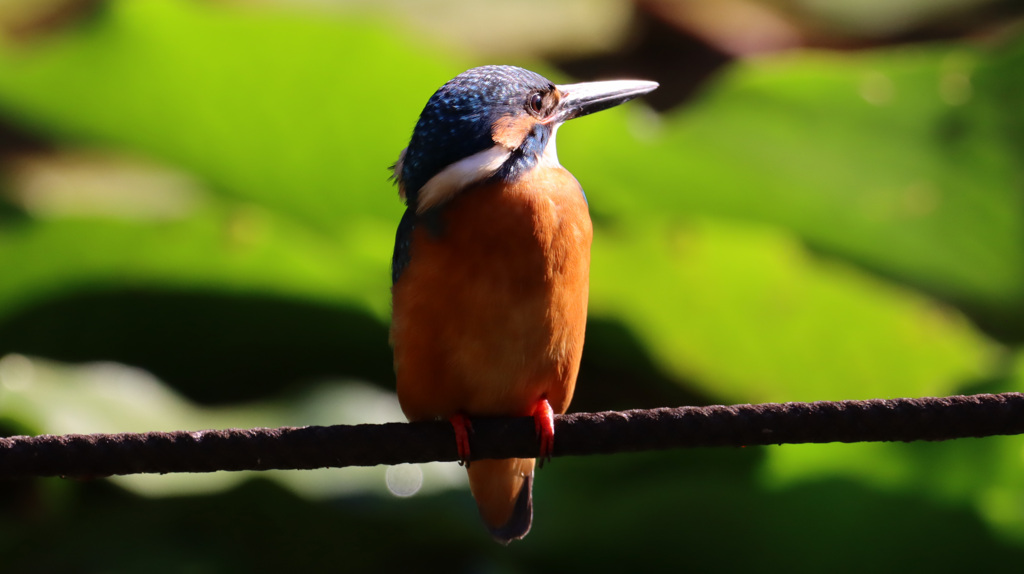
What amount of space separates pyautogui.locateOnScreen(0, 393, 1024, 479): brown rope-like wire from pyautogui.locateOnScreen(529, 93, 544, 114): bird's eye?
0.63 m

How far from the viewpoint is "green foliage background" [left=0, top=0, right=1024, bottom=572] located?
5.81ft

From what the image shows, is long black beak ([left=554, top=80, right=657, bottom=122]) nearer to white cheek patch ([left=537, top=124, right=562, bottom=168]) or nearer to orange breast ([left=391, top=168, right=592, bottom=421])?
white cheek patch ([left=537, top=124, right=562, bottom=168])

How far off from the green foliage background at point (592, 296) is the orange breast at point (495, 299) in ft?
1.90

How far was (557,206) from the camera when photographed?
4.21ft

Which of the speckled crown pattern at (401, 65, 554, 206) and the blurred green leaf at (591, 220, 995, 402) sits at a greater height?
the speckled crown pattern at (401, 65, 554, 206)

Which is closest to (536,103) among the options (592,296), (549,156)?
(549,156)

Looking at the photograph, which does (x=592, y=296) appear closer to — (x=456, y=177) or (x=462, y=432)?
(x=456, y=177)

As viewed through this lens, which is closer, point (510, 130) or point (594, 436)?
point (594, 436)

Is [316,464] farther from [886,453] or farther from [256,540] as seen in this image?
[256,540]

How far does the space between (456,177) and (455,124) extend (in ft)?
0.26

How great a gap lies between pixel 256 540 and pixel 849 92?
1.42 meters

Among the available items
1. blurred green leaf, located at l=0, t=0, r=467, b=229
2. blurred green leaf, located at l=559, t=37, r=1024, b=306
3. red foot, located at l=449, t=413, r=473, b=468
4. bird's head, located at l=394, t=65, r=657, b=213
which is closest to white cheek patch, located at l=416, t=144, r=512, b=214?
bird's head, located at l=394, t=65, r=657, b=213

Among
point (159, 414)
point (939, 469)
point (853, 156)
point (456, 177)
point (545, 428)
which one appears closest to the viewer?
point (545, 428)

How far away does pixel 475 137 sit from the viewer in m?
1.31
